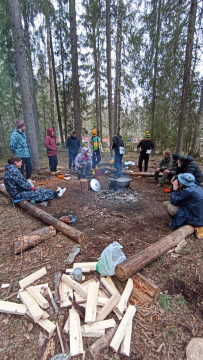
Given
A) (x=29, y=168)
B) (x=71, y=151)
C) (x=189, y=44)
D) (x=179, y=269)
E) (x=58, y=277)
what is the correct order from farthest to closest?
1. (x=71, y=151)
2. (x=189, y=44)
3. (x=29, y=168)
4. (x=179, y=269)
5. (x=58, y=277)

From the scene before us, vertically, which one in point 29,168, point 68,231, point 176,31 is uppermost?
point 176,31

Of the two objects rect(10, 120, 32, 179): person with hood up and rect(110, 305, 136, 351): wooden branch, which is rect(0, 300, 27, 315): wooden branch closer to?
rect(110, 305, 136, 351): wooden branch

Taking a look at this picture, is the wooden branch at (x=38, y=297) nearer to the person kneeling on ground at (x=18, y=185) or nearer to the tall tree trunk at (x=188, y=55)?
the person kneeling on ground at (x=18, y=185)

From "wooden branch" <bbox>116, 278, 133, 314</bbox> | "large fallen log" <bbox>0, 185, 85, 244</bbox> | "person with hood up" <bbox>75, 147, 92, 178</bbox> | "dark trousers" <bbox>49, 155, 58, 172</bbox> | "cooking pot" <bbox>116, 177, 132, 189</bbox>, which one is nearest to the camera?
"wooden branch" <bbox>116, 278, 133, 314</bbox>

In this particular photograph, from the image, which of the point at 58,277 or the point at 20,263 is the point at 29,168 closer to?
the point at 20,263

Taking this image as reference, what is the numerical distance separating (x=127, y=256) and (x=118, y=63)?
1226cm

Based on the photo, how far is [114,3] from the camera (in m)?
9.95

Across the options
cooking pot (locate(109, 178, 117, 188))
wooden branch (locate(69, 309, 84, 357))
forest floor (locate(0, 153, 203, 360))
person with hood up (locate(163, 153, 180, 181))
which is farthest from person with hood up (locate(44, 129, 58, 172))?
wooden branch (locate(69, 309, 84, 357))

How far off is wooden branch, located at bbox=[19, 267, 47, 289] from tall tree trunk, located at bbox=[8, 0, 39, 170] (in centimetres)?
615

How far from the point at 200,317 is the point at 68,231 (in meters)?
2.27

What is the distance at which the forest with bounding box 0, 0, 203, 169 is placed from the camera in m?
7.47

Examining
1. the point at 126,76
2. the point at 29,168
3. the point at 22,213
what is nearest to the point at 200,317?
the point at 22,213

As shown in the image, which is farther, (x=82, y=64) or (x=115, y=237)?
(x=82, y=64)

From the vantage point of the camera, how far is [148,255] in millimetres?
2689
